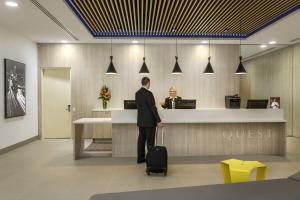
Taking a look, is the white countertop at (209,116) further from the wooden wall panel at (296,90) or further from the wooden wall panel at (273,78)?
the wooden wall panel at (273,78)

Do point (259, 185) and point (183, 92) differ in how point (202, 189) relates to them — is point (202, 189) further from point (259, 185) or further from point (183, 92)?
point (183, 92)

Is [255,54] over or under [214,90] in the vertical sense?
over

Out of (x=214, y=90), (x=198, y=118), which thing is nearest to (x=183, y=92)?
(x=214, y=90)

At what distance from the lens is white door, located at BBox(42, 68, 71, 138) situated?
9.53 metres

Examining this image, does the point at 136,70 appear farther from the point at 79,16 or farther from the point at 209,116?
the point at 209,116

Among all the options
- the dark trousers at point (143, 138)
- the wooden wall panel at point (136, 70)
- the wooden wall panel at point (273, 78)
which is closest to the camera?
the dark trousers at point (143, 138)

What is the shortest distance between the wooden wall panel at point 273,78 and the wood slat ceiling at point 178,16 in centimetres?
276

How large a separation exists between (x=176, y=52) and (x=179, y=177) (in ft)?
17.9

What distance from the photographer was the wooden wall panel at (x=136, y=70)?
934 centimetres

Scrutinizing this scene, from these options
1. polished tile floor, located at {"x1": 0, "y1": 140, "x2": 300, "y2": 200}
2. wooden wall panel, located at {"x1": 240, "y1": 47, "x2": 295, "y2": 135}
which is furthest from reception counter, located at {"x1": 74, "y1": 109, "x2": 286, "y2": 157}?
wooden wall panel, located at {"x1": 240, "y1": 47, "x2": 295, "y2": 135}

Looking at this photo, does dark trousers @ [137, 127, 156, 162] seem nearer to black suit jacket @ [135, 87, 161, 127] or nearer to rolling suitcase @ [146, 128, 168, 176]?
black suit jacket @ [135, 87, 161, 127]

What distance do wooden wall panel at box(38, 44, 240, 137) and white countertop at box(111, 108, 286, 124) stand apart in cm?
283

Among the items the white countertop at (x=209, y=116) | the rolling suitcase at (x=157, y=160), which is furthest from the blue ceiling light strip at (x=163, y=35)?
the rolling suitcase at (x=157, y=160)

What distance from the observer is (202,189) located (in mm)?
2107
